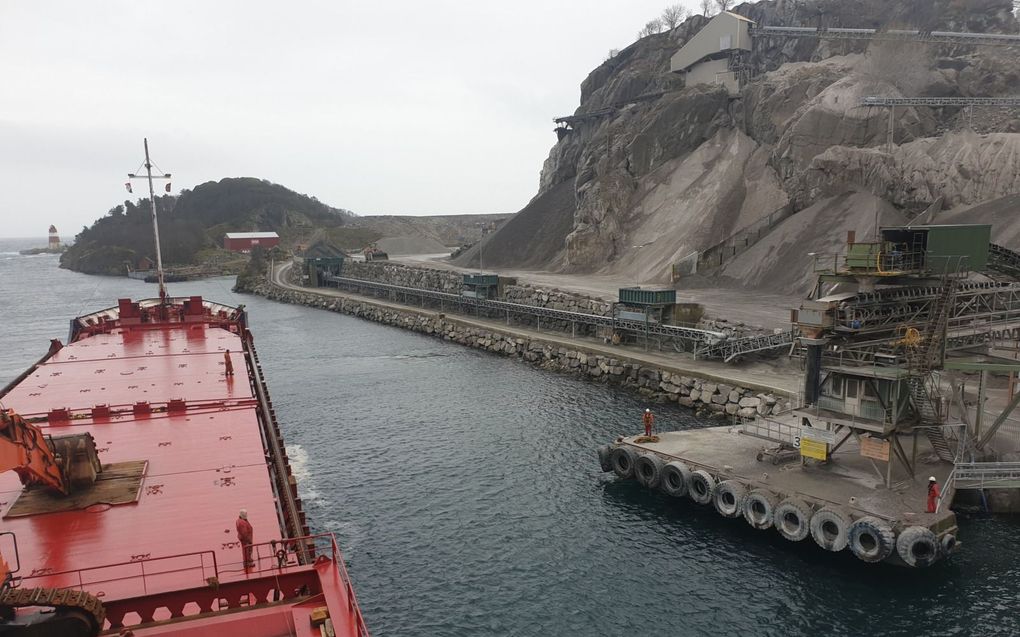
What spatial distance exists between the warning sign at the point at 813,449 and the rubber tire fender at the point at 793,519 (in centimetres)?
268

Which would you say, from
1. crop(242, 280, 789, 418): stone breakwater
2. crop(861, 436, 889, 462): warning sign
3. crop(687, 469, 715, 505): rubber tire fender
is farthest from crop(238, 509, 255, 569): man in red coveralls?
crop(242, 280, 789, 418): stone breakwater

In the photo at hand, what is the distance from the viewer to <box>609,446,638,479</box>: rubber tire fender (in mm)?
30094

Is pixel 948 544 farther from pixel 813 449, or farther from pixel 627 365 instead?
pixel 627 365

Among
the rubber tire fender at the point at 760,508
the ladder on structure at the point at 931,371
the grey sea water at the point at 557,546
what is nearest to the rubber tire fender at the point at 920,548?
the grey sea water at the point at 557,546

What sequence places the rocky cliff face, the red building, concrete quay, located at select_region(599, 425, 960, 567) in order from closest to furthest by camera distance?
1. concrete quay, located at select_region(599, 425, 960, 567)
2. the rocky cliff face
3. the red building

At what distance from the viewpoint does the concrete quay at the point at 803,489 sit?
21969mm

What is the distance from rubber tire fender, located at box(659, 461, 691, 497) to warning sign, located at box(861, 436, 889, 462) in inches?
266

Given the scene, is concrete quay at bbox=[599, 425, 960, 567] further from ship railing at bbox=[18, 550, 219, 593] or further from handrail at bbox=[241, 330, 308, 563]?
ship railing at bbox=[18, 550, 219, 593]

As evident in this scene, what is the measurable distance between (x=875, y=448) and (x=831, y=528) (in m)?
3.91

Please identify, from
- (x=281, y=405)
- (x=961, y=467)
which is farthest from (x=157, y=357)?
(x=961, y=467)

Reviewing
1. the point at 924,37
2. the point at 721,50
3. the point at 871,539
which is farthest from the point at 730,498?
the point at 721,50

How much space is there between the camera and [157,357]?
108 feet

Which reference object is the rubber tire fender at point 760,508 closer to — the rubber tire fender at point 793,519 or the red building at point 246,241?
the rubber tire fender at point 793,519

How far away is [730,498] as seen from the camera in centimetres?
2605
